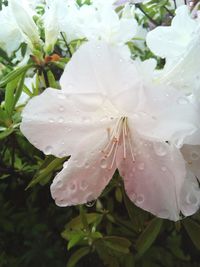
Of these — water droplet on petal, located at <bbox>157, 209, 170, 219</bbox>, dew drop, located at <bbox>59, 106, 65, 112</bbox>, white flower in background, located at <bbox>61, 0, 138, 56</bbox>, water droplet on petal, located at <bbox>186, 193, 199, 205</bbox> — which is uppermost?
dew drop, located at <bbox>59, 106, 65, 112</bbox>

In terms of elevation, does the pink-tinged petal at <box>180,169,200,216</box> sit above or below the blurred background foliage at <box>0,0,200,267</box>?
above

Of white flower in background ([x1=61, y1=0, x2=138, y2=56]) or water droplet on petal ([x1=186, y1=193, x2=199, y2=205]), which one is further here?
white flower in background ([x1=61, y1=0, x2=138, y2=56])

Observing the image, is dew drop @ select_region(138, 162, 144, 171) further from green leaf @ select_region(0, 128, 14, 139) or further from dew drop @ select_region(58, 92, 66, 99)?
green leaf @ select_region(0, 128, 14, 139)

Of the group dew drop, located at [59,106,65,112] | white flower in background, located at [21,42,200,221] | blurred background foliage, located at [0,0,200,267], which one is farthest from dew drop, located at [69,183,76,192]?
blurred background foliage, located at [0,0,200,267]

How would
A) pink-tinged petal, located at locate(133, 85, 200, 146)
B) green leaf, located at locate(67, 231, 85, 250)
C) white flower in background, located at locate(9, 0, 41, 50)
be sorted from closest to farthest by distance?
pink-tinged petal, located at locate(133, 85, 200, 146)
white flower in background, located at locate(9, 0, 41, 50)
green leaf, located at locate(67, 231, 85, 250)

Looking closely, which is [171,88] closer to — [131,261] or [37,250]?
[131,261]

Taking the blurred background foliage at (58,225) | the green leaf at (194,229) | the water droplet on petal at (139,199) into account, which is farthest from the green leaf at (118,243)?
the water droplet on petal at (139,199)

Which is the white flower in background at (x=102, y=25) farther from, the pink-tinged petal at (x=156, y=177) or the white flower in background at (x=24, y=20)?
the pink-tinged petal at (x=156, y=177)
